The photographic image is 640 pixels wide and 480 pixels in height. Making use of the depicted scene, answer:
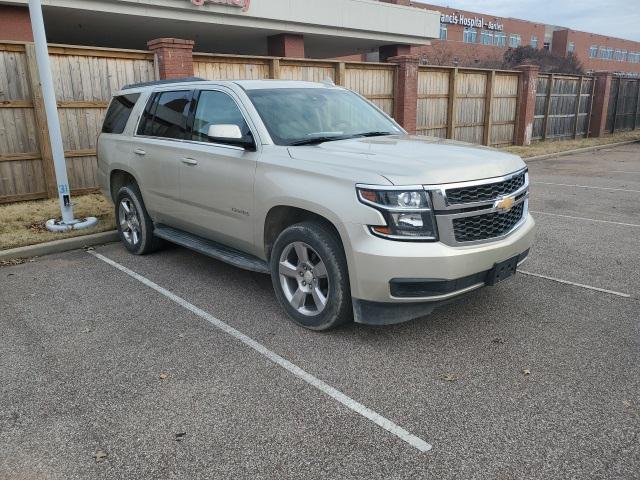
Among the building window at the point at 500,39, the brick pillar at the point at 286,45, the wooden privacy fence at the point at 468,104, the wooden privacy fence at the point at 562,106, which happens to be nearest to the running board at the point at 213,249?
the wooden privacy fence at the point at 468,104

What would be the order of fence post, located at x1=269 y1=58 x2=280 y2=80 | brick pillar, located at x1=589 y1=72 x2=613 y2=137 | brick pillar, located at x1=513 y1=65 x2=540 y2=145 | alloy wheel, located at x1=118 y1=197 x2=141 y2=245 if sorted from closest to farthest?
1. alloy wheel, located at x1=118 y1=197 x2=141 y2=245
2. fence post, located at x1=269 y1=58 x2=280 y2=80
3. brick pillar, located at x1=513 y1=65 x2=540 y2=145
4. brick pillar, located at x1=589 y1=72 x2=613 y2=137

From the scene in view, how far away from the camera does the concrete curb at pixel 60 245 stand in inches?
257

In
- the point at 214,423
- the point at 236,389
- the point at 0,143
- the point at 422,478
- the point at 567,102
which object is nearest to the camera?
the point at 422,478

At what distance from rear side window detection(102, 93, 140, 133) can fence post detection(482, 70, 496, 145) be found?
14.3 metres

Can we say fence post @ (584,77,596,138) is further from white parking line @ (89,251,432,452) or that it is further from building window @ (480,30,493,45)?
building window @ (480,30,493,45)

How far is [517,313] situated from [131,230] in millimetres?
4476

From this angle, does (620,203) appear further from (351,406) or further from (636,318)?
(351,406)

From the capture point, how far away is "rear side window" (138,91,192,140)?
17.9ft

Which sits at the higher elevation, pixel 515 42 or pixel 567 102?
pixel 515 42

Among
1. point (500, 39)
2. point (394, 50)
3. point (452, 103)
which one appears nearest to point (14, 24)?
point (452, 103)

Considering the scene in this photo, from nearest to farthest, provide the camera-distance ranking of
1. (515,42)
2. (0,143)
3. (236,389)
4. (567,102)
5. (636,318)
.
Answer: (236,389)
(636,318)
(0,143)
(567,102)
(515,42)

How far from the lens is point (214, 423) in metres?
3.07

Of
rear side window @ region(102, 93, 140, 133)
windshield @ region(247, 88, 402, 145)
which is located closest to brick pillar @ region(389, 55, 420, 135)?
rear side window @ region(102, 93, 140, 133)

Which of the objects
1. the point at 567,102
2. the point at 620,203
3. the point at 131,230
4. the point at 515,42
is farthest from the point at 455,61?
the point at 131,230
